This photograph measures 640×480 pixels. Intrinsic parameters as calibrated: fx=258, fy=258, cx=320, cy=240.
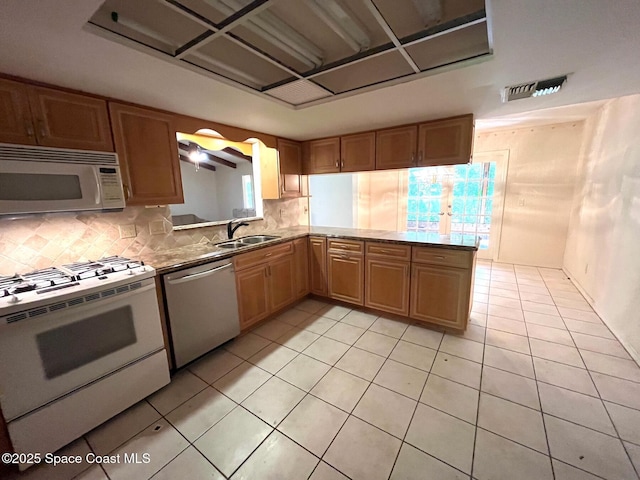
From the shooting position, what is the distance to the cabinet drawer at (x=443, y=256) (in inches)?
91.3

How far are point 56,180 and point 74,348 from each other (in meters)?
1.03

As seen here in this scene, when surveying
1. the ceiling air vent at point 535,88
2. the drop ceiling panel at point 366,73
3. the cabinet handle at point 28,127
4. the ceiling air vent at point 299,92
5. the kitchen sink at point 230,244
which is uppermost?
the drop ceiling panel at point 366,73

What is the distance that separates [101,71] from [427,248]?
2709 millimetres

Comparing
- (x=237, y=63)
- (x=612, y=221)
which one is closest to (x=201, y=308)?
(x=237, y=63)

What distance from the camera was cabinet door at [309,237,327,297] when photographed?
3168 millimetres

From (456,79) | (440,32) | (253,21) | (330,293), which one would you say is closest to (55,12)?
(253,21)

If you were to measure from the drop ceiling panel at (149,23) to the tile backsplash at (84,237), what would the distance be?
1.36 meters

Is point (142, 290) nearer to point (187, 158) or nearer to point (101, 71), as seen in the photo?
point (101, 71)

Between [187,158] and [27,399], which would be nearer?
[27,399]

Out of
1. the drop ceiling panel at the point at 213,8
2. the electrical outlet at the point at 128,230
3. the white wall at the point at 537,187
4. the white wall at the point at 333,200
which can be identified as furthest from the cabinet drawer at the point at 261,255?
the white wall at the point at 537,187

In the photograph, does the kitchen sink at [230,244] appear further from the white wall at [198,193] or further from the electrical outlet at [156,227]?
the electrical outlet at [156,227]

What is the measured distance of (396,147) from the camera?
2861mm

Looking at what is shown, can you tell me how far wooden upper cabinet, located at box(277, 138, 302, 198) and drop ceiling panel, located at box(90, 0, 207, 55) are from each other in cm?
197

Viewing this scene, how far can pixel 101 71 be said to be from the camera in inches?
58.4
